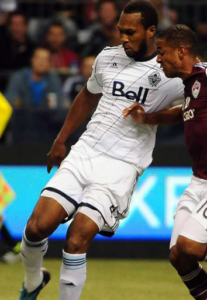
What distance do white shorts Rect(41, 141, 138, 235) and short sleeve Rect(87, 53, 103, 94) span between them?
1.55 feet

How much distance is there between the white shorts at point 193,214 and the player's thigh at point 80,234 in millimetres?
577

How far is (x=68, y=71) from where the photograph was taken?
11.6m

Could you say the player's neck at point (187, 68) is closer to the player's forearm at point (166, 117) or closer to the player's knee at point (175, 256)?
the player's forearm at point (166, 117)

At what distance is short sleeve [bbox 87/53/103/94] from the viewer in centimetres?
646

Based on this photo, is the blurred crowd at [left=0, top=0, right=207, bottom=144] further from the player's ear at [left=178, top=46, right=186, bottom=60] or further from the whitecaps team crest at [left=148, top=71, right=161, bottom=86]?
the player's ear at [left=178, top=46, right=186, bottom=60]

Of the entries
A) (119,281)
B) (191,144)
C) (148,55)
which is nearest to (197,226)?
(191,144)

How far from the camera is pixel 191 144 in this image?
5969 millimetres

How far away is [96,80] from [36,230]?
1.27 metres

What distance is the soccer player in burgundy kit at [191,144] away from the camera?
5809mm

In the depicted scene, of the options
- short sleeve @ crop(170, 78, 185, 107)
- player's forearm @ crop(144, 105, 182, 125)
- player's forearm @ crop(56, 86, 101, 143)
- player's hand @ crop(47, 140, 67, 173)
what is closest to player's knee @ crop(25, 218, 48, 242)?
player's hand @ crop(47, 140, 67, 173)

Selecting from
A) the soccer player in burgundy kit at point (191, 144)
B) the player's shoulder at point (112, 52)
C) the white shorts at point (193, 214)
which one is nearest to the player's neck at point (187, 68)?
the soccer player in burgundy kit at point (191, 144)

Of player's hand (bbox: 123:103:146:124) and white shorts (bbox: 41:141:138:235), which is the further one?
player's hand (bbox: 123:103:146:124)

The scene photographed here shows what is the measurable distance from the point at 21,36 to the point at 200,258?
689 centimetres

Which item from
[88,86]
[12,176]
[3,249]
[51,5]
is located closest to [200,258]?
[88,86]
